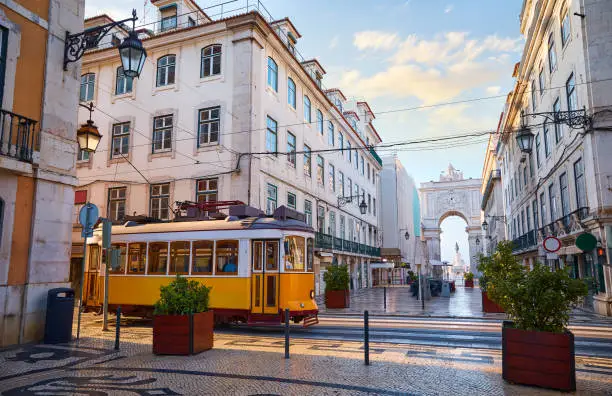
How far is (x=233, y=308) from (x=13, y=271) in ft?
16.3

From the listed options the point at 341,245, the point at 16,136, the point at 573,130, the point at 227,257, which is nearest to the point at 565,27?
the point at 573,130

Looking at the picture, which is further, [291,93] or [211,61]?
[291,93]

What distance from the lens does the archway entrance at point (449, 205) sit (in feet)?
270

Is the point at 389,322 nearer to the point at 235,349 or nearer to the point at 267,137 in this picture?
the point at 235,349

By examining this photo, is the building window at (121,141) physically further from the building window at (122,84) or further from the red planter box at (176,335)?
the red planter box at (176,335)

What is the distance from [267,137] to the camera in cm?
2147

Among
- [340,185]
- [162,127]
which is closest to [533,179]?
[340,185]

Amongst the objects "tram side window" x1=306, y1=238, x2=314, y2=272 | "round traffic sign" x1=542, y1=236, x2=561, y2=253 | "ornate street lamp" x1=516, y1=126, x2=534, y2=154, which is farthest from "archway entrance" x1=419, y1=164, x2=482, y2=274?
"tram side window" x1=306, y1=238, x2=314, y2=272

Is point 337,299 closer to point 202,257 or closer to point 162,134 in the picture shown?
point 202,257

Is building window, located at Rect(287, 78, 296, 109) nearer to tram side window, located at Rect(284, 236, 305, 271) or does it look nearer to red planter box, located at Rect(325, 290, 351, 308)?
red planter box, located at Rect(325, 290, 351, 308)

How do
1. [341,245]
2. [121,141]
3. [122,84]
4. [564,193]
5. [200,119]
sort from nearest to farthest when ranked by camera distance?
1. [200,119]
2. [564,193]
3. [121,141]
4. [122,84]
5. [341,245]

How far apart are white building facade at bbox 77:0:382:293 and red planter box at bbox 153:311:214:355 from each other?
11.5m

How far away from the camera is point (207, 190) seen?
67.2 ft

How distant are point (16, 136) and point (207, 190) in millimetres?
11370
